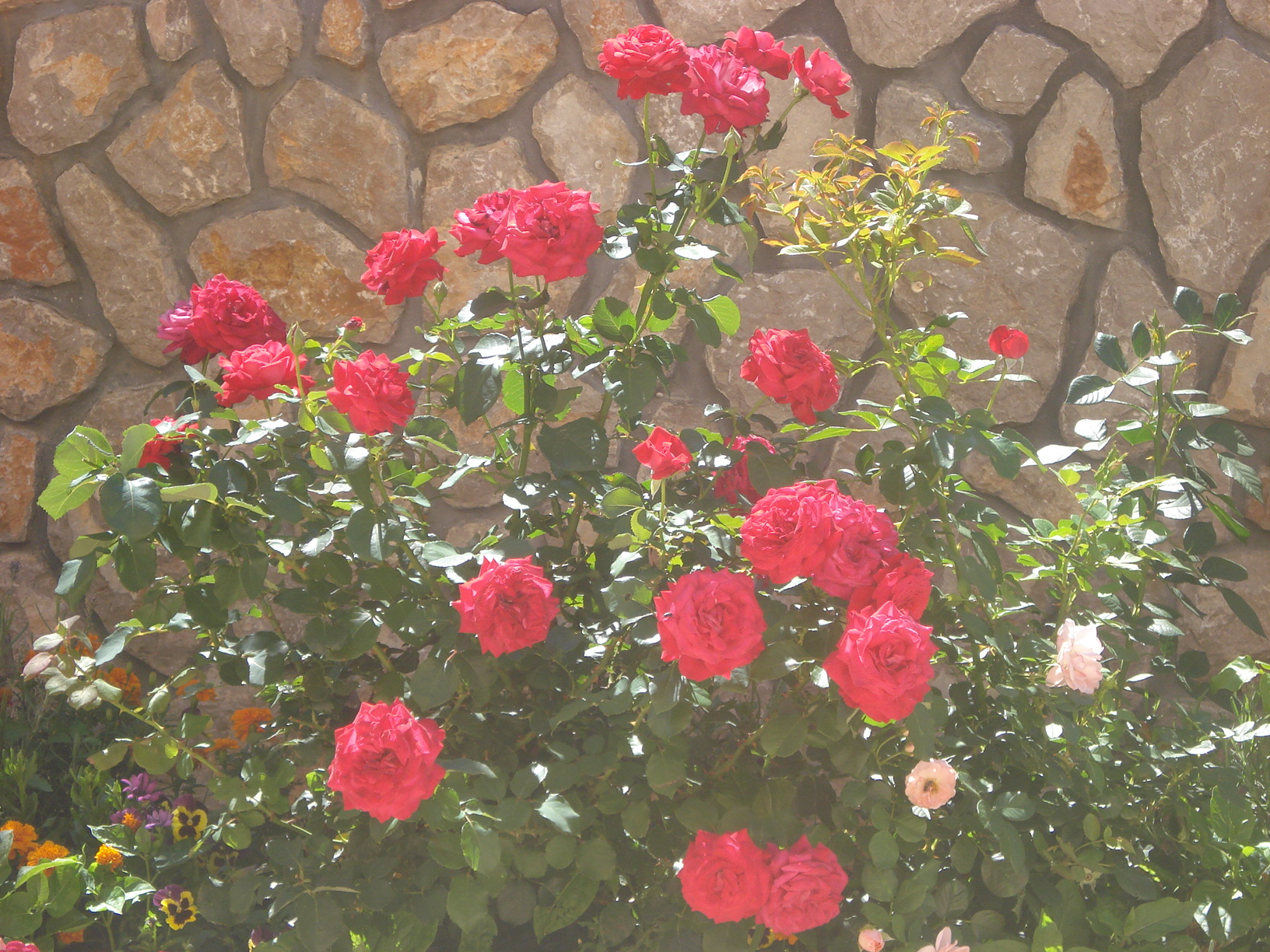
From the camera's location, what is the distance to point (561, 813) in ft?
3.36

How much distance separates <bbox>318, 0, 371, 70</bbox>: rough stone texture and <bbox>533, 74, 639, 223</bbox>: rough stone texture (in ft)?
1.18

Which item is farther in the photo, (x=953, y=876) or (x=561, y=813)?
(x=953, y=876)

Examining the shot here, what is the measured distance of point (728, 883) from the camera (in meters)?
1.02

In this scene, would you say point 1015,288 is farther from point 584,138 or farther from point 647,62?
point 647,62

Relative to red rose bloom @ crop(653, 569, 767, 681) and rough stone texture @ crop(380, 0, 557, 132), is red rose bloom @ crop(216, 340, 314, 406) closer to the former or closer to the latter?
red rose bloom @ crop(653, 569, 767, 681)

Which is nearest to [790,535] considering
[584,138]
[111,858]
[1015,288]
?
[111,858]

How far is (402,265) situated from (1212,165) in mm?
1465

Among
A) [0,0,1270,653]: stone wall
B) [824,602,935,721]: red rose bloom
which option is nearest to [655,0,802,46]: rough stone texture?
[0,0,1270,653]: stone wall

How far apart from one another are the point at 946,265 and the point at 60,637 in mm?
1570

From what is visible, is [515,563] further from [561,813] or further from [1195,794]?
[1195,794]

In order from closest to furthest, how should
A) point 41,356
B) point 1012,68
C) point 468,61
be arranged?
point 1012,68, point 468,61, point 41,356

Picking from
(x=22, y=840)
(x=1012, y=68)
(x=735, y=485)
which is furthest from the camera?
(x=1012, y=68)

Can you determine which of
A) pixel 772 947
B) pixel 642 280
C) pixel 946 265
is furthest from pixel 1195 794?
pixel 642 280

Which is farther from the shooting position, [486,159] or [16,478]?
[16,478]
